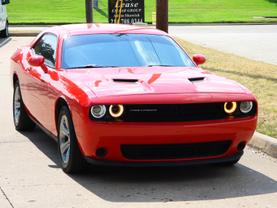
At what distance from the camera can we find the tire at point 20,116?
28.9ft

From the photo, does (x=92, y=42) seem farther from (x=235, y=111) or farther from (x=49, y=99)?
(x=235, y=111)

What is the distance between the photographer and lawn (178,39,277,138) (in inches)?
356

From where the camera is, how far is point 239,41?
24734mm

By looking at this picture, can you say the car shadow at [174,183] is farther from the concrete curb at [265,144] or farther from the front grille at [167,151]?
the concrete curb at [265,144]

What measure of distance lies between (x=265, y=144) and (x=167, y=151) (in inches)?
76.4

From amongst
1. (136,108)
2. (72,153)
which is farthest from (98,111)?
(72,153)

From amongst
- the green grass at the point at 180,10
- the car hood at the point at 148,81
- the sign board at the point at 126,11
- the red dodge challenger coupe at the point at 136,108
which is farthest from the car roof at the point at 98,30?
the green grass at the point at 180,10

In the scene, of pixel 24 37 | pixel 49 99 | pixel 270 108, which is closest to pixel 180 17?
pixel 24 37

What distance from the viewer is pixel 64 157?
22.6 ft

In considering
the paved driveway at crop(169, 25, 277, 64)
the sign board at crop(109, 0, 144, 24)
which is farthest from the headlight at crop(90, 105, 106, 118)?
the sign board at crop(109, 0, 144, 24)

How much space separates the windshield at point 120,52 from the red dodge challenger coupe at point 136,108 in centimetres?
1

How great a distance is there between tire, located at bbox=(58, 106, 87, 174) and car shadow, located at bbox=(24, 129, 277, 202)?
0.40 ft

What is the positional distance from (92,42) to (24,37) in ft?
64.6

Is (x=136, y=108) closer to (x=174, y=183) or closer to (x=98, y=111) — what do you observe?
(x=98, y=111)
